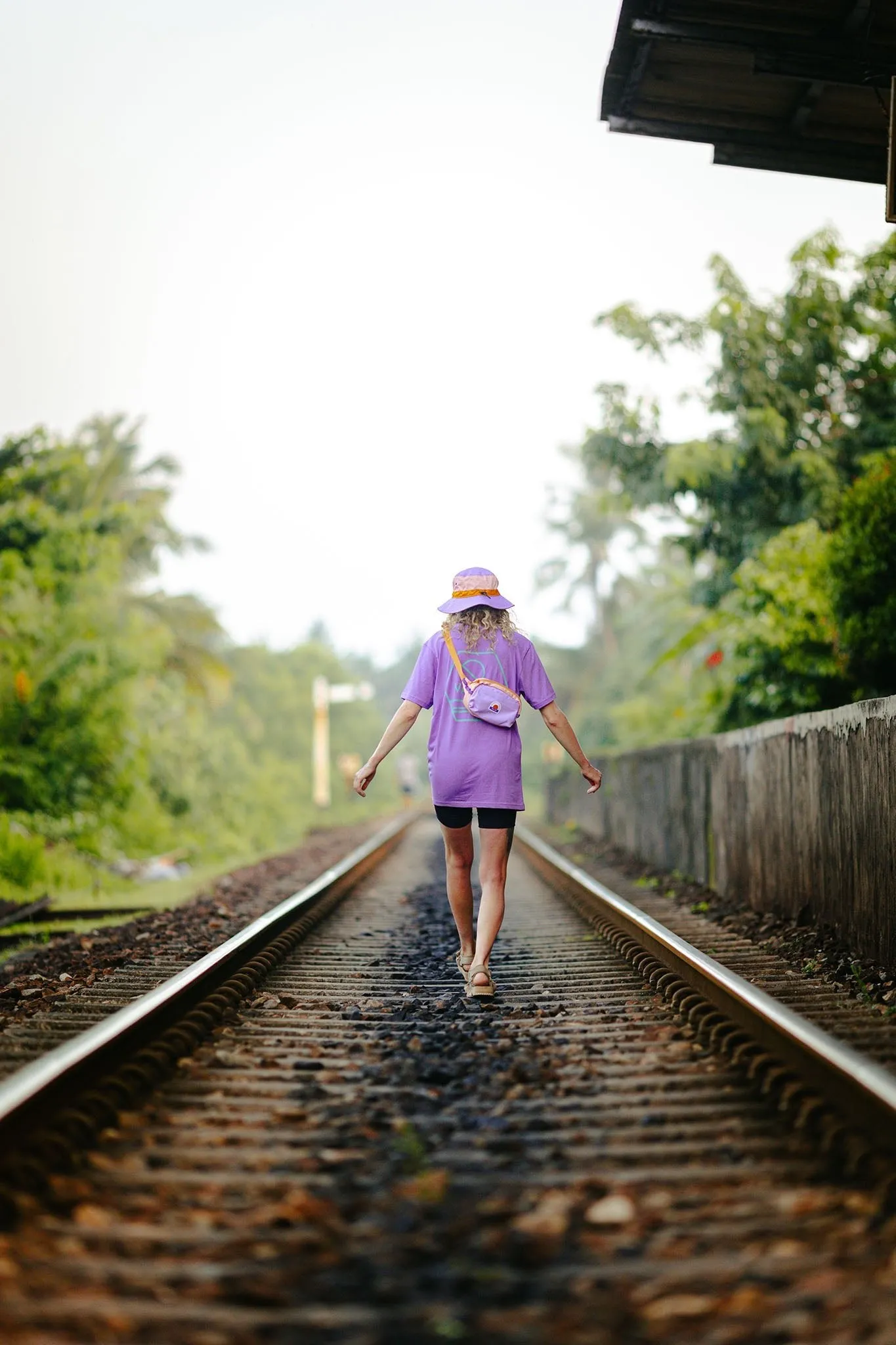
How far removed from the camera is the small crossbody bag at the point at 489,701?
16.3ft

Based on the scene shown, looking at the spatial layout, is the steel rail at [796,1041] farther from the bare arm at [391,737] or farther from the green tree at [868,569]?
the green tree at [868,569]

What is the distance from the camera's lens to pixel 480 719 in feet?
16.4

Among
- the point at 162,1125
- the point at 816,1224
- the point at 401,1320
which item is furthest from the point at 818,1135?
the point at 162,1125

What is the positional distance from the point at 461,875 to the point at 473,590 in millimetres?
1276

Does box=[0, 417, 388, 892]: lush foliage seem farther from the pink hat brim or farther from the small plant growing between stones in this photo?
the small plant growing between stones

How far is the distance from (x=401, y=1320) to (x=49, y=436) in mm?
18378

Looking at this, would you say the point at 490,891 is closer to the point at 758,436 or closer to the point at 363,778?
the point at 363,778

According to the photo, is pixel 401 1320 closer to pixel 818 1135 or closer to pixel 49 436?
pixel 818 1135

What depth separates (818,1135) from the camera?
3102mm

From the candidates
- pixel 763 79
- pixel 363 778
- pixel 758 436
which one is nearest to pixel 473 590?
pixel 363 778

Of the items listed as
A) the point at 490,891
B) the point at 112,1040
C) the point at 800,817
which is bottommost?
the point at 112,1040

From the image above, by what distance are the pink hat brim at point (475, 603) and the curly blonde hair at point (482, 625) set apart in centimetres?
2

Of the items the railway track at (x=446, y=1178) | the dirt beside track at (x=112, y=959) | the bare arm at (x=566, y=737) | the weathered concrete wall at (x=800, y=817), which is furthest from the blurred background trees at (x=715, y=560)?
the railway track at (x=446, y=1178)

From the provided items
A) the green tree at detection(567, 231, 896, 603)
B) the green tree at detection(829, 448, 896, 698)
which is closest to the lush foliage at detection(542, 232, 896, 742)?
the green tree at detection(567, 231, 896, 603)
